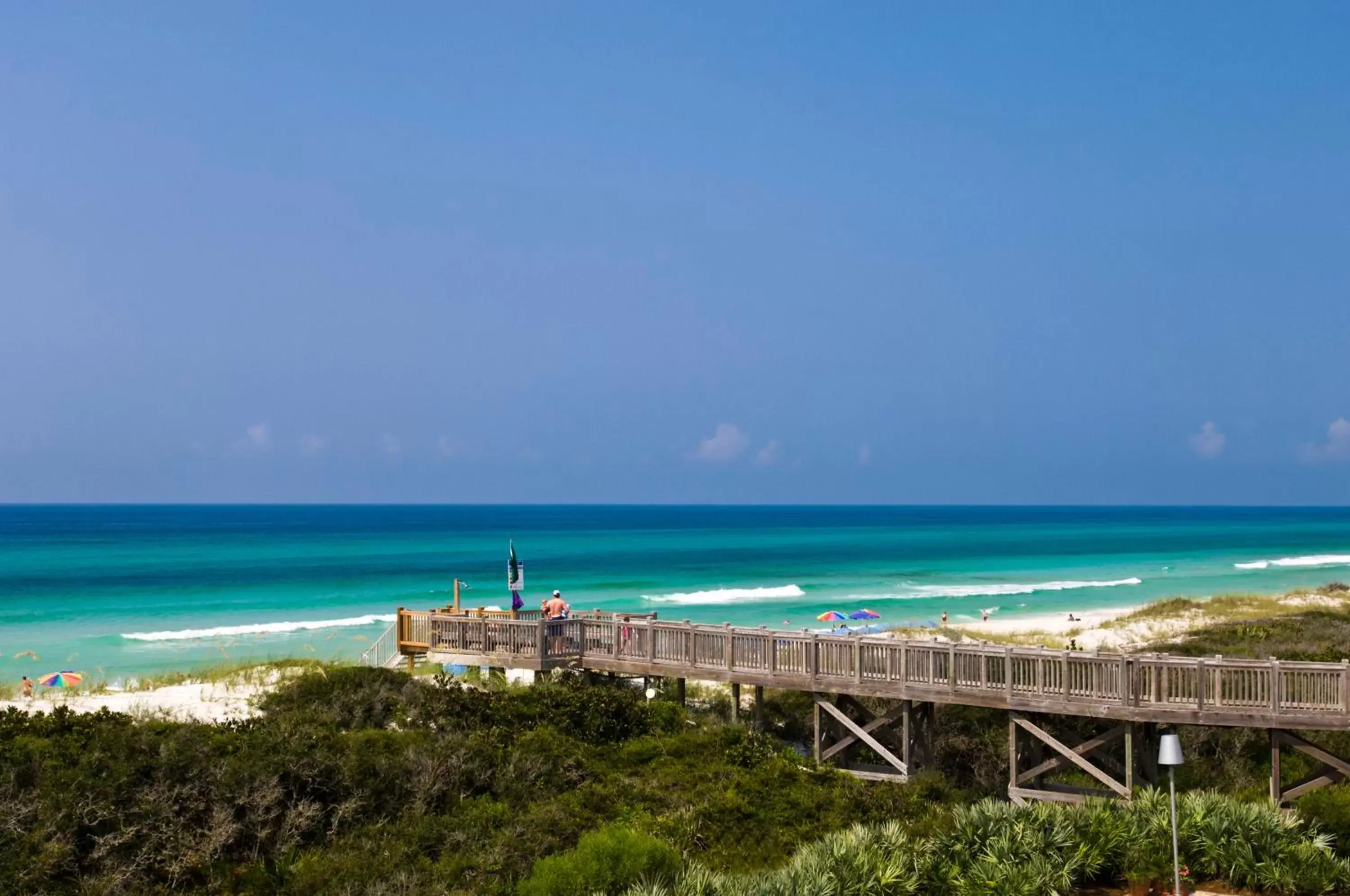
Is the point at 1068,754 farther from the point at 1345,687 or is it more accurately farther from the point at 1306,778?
the point at 1345,687

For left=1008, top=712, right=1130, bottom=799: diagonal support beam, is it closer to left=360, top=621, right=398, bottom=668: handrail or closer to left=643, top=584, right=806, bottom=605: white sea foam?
left=360, top=621, right=398, bottom=668: handrail

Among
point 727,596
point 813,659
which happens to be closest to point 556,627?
point 813,659

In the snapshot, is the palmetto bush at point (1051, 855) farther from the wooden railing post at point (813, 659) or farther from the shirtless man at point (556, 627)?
the shirtless man at point (556, 627)

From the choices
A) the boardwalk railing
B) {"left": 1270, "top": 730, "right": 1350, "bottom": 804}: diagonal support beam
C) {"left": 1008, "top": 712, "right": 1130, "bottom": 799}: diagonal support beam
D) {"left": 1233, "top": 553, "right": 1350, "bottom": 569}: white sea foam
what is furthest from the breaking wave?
{"left": 1270, "top": 730, "right": 1350, "bottom": 804}: diagonal support beam

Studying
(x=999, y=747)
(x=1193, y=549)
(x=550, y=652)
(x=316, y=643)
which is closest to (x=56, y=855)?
(x=550, y=652)

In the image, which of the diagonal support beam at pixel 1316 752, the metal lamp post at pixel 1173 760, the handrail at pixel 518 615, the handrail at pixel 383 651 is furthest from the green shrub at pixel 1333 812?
the handrail at pixel 383 651

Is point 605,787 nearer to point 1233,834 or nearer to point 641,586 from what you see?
point 1233,834
